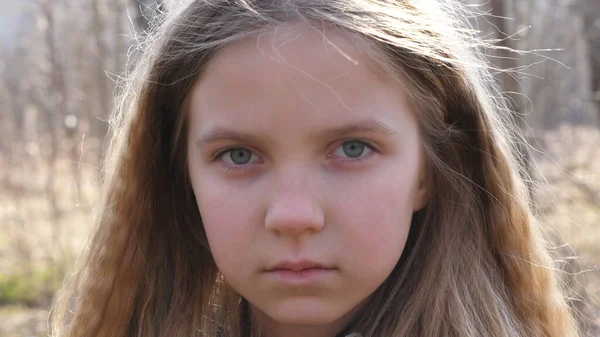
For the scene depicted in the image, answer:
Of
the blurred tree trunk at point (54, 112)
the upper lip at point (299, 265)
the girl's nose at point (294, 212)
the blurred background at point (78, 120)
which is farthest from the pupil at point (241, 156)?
the blurred tree trunk at point (54, 112)

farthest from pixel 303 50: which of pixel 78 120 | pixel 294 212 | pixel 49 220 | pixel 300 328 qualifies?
pixel 49 220

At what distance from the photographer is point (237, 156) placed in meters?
1.70

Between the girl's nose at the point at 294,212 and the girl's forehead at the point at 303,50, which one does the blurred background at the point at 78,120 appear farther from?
the girl's nose at the point at 294,212

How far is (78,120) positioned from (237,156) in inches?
178

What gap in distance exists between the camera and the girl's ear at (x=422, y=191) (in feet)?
5.92

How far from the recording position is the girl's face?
1.59 m

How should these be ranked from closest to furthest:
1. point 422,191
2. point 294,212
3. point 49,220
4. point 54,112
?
point 294,212
point 422,191
point 54,112
point 49,220

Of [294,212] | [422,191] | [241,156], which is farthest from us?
[422,191]

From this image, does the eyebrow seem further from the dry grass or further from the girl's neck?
the dry grass

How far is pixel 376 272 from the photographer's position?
167 centimetres

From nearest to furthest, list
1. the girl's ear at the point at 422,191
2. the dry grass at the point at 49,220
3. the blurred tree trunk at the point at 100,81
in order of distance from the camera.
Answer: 1. the girl's ear at the point at 422,191
2. the dry grass at the point at 49,220
3. the blurred tree trunk at the point at 100,81

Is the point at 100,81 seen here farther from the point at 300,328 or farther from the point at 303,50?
the point at 303,50

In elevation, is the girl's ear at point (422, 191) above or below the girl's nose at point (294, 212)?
above

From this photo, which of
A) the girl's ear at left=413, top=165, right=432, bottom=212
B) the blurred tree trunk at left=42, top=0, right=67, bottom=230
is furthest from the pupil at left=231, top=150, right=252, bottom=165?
the blurred tree trunk at left=42, top=0, right=67, bottom=230
